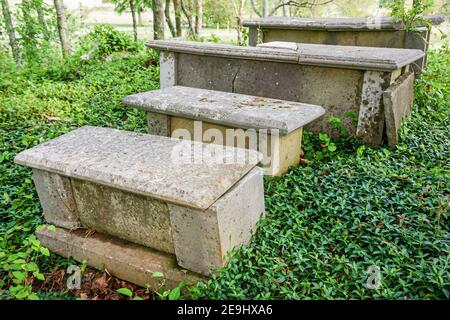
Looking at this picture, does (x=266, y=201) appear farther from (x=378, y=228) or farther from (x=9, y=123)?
(x=9, y=123)

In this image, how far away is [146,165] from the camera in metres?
Answer: 2.17

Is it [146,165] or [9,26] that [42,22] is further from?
[146,165]

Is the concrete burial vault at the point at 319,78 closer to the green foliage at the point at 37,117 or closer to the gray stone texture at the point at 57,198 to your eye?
the green foliage at the point at 37,117

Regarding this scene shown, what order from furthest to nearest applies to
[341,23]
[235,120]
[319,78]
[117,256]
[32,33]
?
[32,33]
[341,23]
[319,78]
[235,120]
[117,256]

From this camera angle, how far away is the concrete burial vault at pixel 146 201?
200 centimetres

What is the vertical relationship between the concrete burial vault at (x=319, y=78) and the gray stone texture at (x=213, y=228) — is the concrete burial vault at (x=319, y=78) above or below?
above

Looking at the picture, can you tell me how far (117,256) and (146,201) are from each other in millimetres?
402

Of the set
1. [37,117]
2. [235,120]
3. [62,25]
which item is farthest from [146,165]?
[62,25]

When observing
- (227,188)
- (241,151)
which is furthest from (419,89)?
(227,188)

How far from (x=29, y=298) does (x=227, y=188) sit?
3.77 feet

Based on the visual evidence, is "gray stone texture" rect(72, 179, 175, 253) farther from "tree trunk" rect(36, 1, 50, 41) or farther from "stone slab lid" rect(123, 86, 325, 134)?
"tree trunk" rect(36, 1, 50, 41)

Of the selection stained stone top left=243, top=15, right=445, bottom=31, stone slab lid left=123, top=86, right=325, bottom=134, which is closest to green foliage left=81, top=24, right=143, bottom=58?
stained stone top left=243, top=15, right=445, bottom=31

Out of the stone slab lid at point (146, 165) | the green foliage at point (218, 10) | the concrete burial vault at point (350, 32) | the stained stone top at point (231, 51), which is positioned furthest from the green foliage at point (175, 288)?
the green foliage at point (218, 10)
